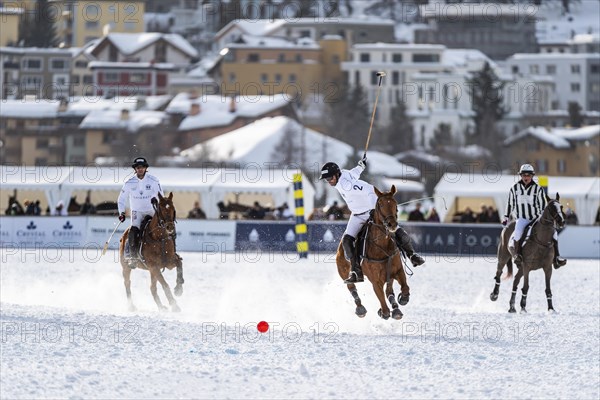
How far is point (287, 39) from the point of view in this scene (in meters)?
140

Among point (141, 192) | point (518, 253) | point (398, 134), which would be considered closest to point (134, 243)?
point (141, 192)

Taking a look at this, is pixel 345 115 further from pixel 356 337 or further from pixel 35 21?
pixel 356 337

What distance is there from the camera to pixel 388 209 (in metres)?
16.0

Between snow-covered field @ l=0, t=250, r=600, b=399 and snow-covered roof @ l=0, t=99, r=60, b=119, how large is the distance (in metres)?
73.5

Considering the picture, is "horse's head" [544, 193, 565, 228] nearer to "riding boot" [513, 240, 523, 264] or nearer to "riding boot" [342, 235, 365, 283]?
"riding boot" [513, 240, 523, 264]

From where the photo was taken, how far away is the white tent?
4138 centimetres

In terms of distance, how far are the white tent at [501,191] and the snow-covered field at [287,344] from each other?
1771 centimetres

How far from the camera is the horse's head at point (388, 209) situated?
15.9 meters

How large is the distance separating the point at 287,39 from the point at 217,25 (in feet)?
146

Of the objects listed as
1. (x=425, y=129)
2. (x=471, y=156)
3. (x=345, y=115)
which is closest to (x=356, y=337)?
(x=471, y=156)

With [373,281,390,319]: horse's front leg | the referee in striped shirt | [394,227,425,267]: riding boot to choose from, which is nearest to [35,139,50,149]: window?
the referee in striped shirt

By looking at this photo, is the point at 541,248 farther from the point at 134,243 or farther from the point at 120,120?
the point at 120,120

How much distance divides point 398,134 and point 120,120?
26.9 m

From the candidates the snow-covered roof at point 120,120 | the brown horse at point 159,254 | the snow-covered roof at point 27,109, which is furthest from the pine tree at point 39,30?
the brown horse at point 159,254
